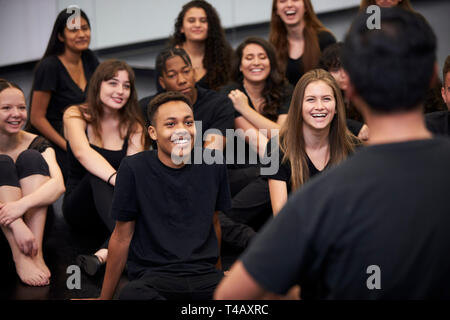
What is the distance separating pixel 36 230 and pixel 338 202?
5.69 feet

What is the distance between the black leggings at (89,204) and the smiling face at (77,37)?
3.24 ft

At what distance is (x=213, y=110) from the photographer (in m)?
3.00

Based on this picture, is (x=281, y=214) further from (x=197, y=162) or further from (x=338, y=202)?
(x=197, y=162)

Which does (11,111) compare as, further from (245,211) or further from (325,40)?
(325,40)

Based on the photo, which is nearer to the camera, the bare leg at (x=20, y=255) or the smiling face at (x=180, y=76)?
the bare leg at (x=20, y=255)

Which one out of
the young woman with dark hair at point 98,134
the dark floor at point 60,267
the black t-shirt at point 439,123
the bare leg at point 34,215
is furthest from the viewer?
the young woman with dark hair at point 98,134

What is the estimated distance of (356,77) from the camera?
94 cm

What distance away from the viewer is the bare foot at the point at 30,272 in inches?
89.0

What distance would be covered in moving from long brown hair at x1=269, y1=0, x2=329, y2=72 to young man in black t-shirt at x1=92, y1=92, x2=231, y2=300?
146 centimetres

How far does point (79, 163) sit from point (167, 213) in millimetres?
1035

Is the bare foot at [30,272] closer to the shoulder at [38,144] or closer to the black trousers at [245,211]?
the shoulder at [38,144]

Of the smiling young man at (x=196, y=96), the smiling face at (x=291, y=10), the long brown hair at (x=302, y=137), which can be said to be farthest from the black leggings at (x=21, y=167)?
the smiling face at (x=291, y=10)

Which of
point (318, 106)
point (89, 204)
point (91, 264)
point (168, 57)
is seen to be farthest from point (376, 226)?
point (168, 57)

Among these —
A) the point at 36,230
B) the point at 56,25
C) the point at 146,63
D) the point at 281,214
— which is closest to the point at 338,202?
the point at 281,214
